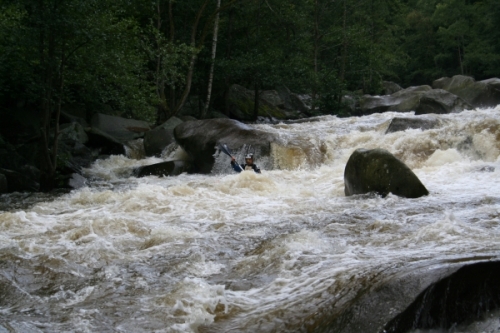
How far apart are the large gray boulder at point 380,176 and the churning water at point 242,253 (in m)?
0.22

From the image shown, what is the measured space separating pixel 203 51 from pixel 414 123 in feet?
33.8

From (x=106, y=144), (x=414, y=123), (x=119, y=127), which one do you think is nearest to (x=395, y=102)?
(x=414, y=123)

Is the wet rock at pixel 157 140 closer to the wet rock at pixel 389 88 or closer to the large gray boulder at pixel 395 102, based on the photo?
the large gray boulder at pixel 395 102

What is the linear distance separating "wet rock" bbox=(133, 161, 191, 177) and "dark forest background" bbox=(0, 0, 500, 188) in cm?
191

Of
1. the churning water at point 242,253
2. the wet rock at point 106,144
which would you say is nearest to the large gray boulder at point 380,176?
the churning water at point 242,253

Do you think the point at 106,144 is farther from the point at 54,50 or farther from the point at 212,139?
the point at 54,50

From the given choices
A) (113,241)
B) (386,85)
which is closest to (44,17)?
(113,241)

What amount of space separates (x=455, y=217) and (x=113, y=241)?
3811 mm

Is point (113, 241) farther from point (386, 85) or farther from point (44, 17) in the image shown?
point (386, 85)

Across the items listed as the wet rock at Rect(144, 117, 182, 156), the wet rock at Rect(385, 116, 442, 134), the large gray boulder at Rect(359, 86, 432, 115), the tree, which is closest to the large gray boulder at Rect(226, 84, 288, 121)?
the large gray boulder at Rect(359, 86, 432, 115)

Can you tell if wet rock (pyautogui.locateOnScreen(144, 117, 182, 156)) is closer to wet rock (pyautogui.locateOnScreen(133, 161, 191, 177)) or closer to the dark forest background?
the dark forest background

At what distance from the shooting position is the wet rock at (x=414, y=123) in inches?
465

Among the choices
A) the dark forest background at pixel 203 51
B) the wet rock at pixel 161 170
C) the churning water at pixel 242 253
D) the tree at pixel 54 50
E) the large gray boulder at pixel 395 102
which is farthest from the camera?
the large gray boulder at pixel 395 102

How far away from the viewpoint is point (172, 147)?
14141 millimetres
